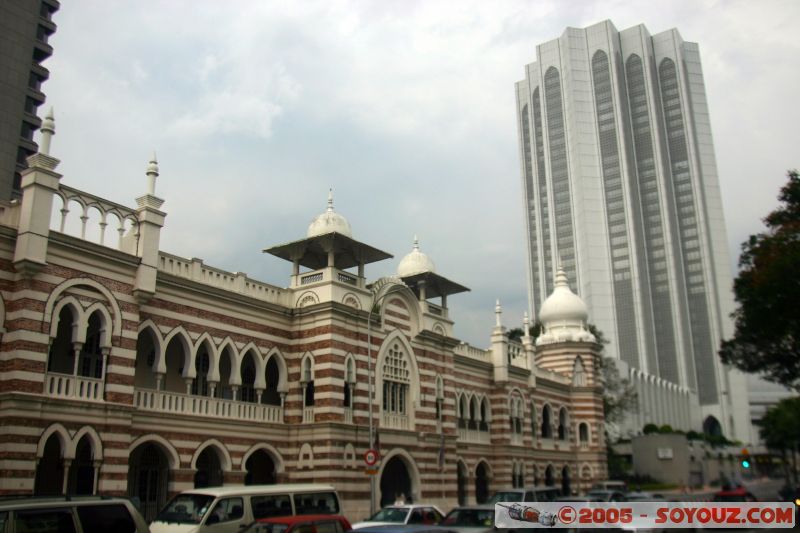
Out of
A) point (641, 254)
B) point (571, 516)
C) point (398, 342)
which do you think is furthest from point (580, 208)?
point (571, 516)

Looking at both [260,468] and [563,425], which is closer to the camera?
[260,468]

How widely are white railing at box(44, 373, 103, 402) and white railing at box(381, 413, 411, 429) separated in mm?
12271

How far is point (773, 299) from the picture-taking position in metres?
26.5

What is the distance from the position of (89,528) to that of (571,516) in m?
7.44

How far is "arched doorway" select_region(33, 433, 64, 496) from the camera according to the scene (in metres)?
21.0

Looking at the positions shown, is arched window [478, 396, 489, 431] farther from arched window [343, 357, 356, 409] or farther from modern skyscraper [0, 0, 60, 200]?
modern skyscraper [0, 0, 60, 200]

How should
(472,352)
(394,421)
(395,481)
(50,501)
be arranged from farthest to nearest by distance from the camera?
(472,352)
(395,481)
(394,421)
(50,501)

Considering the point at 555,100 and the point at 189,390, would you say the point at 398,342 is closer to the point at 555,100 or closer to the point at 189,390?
the point at 189,390

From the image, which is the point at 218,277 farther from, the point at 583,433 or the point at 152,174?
the point at 583,433

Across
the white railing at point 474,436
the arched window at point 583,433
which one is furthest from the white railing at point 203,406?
the arched window at point 583,433

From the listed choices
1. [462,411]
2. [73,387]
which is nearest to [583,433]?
[462,411]

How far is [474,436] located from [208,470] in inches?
665

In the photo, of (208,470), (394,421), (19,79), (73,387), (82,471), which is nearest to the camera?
(73,387)

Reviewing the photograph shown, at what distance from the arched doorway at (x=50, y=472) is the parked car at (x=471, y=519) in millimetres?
11327
